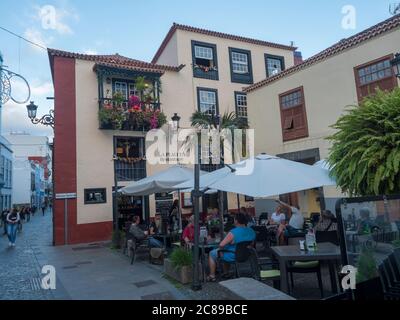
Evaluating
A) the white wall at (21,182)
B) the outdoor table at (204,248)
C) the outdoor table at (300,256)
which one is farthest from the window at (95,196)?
the white wall at (21,182)

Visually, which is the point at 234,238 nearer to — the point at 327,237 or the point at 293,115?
the point at 327,237

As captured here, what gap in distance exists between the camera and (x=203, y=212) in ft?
56.5

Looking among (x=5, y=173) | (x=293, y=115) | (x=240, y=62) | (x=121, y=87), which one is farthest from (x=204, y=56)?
(x=5, y=173)

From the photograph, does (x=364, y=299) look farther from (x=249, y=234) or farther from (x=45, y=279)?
(x=45, y=279)

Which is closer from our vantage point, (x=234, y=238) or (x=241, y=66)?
(x=234, y=238)

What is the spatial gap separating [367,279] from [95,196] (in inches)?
529

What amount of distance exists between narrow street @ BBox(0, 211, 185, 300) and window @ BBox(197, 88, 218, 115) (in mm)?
9424

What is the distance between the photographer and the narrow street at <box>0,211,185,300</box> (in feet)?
20.5

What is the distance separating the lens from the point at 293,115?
15.4 metres

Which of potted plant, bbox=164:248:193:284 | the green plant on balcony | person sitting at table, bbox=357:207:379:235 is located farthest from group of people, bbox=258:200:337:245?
the green plant on balcony

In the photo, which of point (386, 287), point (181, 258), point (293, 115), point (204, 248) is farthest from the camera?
point (293, 115)

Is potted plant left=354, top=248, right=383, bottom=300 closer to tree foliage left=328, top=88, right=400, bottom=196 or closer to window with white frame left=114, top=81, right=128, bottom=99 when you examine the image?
tree foliage left=328, top=88, right=400, bottom=196

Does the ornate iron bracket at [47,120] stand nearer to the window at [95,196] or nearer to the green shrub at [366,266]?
the window at [95,196]

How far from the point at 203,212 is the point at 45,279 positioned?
10221mm
